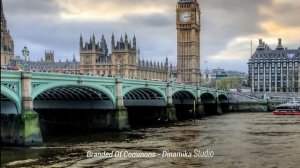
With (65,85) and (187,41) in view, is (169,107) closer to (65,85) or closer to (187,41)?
(65,85)

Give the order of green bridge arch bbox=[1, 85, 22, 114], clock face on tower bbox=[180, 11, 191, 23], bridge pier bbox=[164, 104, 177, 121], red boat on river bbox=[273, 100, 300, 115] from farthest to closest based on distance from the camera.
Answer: clock face on tower bbox=[180, 11, 191, 23] → red boat on river bbox=[273, 100, 300, 115] → bridge pier bbox=[164, 104, 177, 121] → green bridge arch bbox=[1, 85, 22, 114]

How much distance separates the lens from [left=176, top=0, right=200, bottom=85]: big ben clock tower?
156625mm

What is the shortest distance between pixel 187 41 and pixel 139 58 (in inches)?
644

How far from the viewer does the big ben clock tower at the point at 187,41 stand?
514 ft

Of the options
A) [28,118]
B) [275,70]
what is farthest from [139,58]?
[28,118]

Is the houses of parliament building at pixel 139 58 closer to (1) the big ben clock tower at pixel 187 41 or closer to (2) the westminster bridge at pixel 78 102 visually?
(1) the big ben clock tower at pixel 187 41

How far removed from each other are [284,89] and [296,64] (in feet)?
29.0

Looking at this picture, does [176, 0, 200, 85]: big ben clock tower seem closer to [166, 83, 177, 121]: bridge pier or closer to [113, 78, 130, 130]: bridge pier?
[166, 83, 177, 121]: bridge pier

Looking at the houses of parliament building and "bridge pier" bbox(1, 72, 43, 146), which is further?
the houses of parliament building

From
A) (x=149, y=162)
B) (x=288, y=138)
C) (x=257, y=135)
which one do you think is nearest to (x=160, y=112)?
(x=257, y=135)

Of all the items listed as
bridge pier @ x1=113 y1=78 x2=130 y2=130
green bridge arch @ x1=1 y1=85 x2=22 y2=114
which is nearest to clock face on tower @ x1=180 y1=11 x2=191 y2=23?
bridge pier @ x1=113 y1=78 x2=130 y2=130

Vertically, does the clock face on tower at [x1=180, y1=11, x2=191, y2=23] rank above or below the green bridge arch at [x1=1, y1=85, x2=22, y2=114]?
→ above

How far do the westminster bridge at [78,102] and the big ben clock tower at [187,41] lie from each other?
72772mm

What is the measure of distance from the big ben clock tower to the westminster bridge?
7277cm
